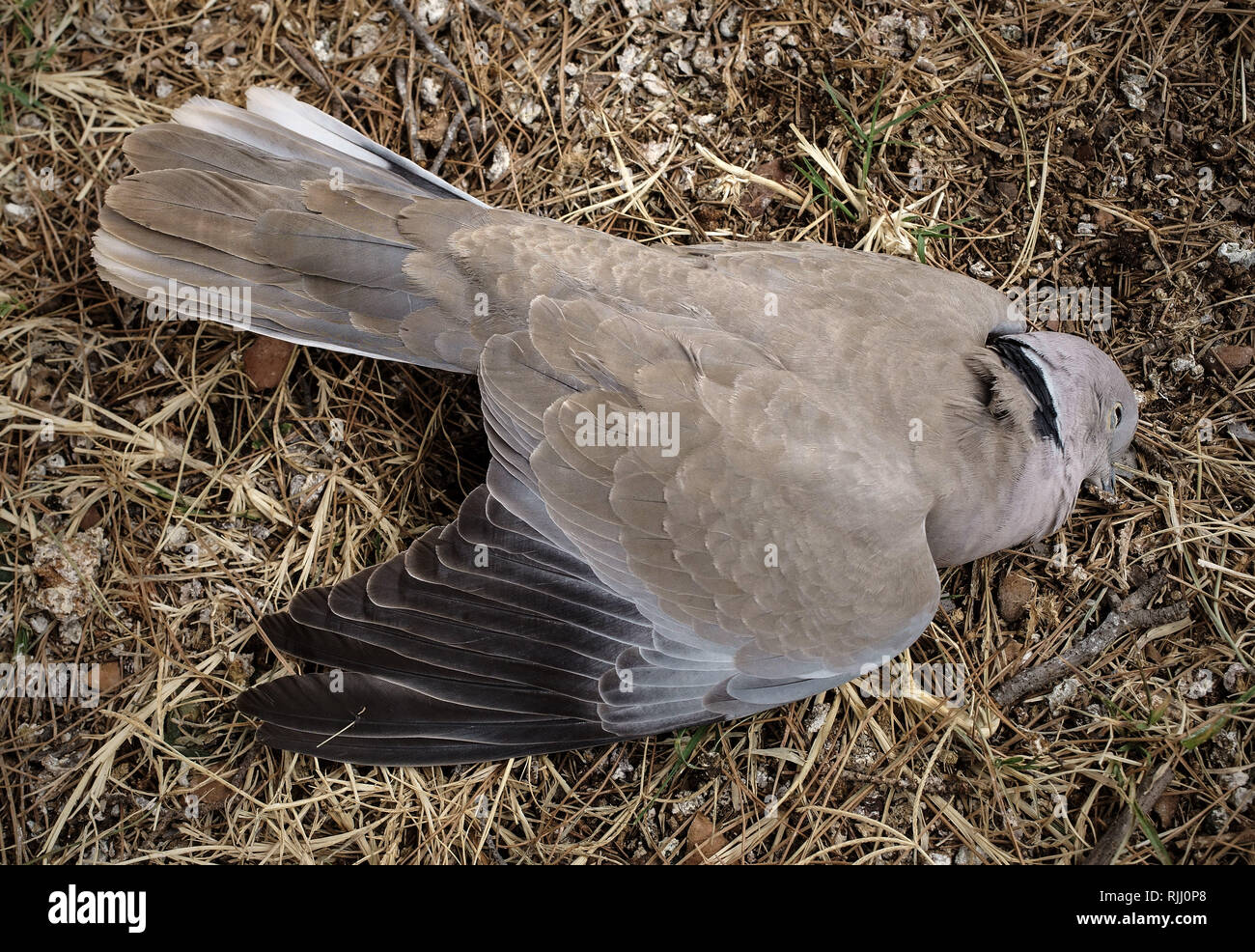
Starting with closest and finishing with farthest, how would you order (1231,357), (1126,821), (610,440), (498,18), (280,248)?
(610,440)
(280,248)
(1126,821)
(1231,357)
(498,18)

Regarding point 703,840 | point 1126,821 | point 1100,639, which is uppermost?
point 1100,639

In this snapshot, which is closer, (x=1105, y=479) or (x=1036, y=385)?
(x=1036, y=385)

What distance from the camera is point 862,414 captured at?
2.43 metres

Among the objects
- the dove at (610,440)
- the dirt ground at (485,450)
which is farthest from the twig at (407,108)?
the dove at (610,440)

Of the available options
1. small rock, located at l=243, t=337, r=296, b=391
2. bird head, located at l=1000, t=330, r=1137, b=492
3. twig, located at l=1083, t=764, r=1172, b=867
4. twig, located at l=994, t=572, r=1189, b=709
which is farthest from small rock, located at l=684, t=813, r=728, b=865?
small rock, located at l=243, t=337, r=296, b=391

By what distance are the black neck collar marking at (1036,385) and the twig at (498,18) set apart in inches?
84.0

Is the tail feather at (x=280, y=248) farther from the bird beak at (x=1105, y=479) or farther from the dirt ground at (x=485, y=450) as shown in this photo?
the bird beak at (x=1105, y=479)

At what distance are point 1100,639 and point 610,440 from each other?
1941mm

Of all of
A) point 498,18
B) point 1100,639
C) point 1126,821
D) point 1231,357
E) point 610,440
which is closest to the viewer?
point 610,440

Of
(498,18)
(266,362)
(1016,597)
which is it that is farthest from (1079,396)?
(266,362)

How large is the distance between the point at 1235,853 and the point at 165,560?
3.70 metres

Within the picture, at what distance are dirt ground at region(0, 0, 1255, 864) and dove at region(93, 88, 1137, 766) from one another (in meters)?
0.43

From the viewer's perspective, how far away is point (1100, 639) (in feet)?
9.64

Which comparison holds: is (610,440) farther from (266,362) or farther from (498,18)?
(498,18)
